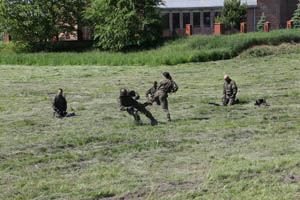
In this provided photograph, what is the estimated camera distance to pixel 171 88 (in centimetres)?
1496

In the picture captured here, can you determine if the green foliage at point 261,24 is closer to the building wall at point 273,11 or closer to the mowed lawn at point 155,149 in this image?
the building wall at point 273,11

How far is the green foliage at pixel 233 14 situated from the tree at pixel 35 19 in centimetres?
1390

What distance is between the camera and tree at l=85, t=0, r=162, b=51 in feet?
147

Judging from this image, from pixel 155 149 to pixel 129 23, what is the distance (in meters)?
34.3

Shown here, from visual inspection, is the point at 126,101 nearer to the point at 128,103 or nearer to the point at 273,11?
the point at 128,103

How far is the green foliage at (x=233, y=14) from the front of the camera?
2000 inches

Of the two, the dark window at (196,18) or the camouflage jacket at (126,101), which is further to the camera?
the dark window at (196,18)

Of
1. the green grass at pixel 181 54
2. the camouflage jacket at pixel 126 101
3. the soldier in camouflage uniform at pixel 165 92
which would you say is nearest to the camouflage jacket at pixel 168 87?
the soldier in camouflage uniform at pixel 165 92

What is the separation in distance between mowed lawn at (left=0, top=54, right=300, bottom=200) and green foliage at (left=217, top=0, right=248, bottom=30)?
2910 centimetres

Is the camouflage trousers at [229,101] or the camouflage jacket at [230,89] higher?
the camouflage jacket at [230,89]

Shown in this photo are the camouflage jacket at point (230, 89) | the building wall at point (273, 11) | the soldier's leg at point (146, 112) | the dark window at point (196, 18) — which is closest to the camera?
the soldier's leg at point (146, 112)

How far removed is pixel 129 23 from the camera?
44688 millimetres

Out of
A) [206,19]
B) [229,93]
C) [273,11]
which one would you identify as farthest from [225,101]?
[206,19]

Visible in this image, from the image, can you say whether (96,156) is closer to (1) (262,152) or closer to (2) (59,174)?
(2) (59,174)
